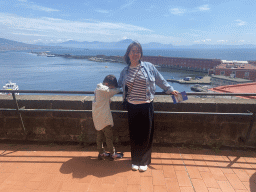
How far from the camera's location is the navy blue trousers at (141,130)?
2.43 m

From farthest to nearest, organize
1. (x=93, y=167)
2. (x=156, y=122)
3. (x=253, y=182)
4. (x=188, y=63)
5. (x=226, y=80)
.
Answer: (x=188, y=63) → (x=226, y=80) → (x=156, y=122) → (x=93, y=167) → (x=253, y=182)

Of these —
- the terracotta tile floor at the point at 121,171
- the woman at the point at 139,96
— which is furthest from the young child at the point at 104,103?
the terracotta tile floor at the point at 121,171

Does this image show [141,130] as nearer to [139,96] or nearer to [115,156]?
[139,96]

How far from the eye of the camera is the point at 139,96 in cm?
236

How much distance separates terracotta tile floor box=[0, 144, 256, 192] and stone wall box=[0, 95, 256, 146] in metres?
0.23

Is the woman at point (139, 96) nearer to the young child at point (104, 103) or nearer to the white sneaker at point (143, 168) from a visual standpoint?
the white sneaker at point (143, 168)

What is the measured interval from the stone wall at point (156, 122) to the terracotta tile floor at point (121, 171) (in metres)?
0.23

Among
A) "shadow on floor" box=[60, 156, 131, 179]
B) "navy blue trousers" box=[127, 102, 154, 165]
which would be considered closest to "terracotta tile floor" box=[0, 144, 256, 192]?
"shadow on floor" box=[60, 156, 131, 179]

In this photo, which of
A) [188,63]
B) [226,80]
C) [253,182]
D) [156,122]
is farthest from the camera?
[188,63]

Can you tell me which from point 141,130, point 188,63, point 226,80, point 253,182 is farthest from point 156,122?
point 188,63

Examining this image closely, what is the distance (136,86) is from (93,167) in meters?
1.37

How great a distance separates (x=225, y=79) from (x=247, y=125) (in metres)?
61.4

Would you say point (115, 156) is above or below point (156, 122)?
below

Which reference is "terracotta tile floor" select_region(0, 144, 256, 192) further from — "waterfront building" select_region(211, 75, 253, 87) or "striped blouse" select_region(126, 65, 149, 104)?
"waterfront building" select_region(211, 75, 253, 87)
